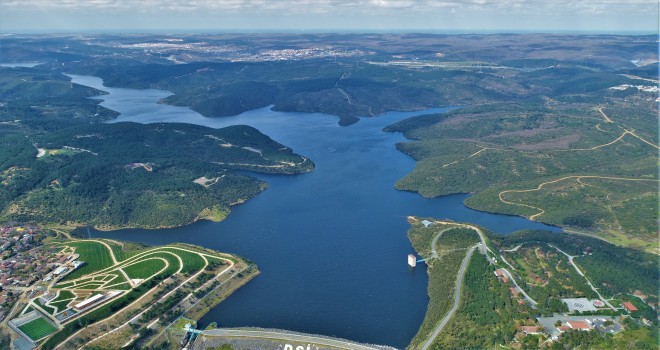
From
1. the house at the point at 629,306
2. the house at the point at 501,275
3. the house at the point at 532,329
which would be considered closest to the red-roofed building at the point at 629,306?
the house at the point at 629,306

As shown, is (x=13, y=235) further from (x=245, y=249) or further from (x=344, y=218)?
(x=344, y=218)

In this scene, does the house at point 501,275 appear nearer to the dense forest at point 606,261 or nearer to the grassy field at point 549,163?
the dense forest at point 606,261

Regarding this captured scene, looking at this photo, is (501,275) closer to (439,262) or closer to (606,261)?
(439,262)

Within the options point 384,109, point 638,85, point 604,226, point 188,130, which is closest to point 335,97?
point 384,109

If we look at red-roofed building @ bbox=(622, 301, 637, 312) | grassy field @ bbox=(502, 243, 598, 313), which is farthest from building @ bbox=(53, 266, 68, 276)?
red-roofed building @ bbox=(622, 301, 637, 312)

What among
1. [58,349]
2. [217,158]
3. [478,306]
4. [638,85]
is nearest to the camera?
[58,349]

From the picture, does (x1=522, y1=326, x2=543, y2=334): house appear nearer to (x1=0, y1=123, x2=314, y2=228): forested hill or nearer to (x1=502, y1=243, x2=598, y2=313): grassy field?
(x1=502, y1=243, x2=598, y2=313): grassy field
